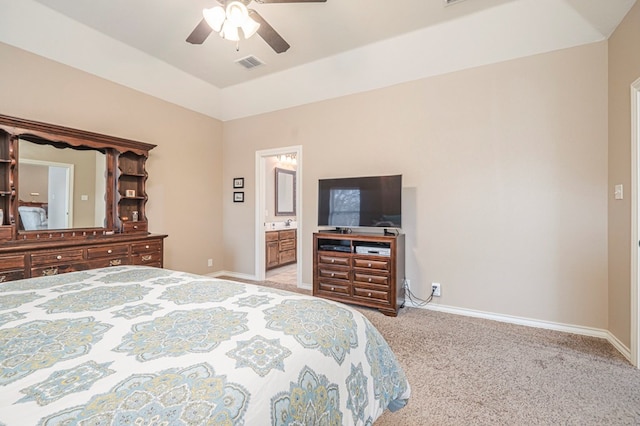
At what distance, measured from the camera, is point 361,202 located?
355 cm

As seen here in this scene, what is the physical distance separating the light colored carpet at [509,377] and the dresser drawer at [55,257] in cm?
315

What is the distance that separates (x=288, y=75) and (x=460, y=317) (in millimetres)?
3772

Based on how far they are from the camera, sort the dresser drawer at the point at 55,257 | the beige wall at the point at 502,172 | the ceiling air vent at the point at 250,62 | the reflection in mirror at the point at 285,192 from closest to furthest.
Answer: the dresser drawer at the point at 55,257 → the beige wall at the point at 502,172 → the ceiling air vent at the point at 250,62 → the reflection in mirror at the point at 285,192

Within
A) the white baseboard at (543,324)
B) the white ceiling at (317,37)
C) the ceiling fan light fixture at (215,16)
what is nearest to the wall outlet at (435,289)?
the white baseboard at (543,324)

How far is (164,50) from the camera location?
137 inches

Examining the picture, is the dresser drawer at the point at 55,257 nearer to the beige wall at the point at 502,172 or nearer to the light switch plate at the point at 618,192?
the beige wall at the point at 502,172

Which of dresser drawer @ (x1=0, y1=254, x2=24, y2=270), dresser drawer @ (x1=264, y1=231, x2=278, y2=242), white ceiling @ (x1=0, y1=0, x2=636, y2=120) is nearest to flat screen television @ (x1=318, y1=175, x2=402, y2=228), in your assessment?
white ceiling @ (x1=0, y1=0, x2=636, y2=120)

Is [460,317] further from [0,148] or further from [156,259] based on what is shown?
[0,148]

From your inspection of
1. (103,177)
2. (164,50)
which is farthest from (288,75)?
(103,177)

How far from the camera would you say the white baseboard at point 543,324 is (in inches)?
96.6

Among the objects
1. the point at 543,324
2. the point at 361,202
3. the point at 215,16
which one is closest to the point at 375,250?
the point at 361,202

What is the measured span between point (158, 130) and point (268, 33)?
2597 mm

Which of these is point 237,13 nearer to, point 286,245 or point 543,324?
point 543,324

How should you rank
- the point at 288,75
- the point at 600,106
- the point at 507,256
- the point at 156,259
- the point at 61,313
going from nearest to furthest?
the point at 61,313
the point at 600,106
the point at 507,256
the point at 156,259
the point at 288,75
